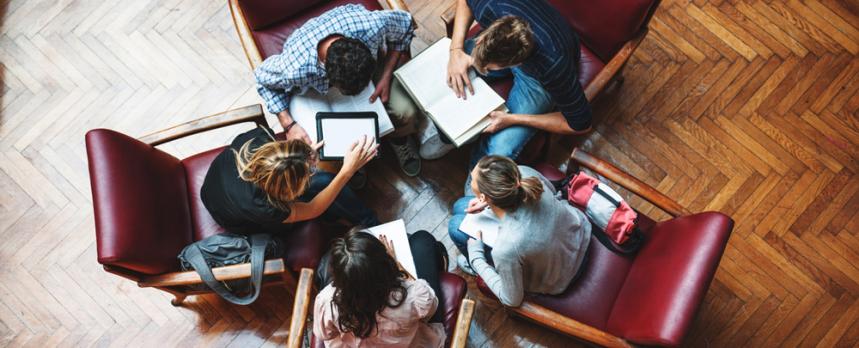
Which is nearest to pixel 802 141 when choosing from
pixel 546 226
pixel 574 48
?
pixel 574 48

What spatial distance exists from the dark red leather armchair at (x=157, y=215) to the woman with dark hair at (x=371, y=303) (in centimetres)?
36

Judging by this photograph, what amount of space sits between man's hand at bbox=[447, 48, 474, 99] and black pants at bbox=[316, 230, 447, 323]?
2.07ft

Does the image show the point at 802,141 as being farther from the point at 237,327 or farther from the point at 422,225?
the point at 237,327

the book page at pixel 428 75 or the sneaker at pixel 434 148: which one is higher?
the book page at pixel 428 75

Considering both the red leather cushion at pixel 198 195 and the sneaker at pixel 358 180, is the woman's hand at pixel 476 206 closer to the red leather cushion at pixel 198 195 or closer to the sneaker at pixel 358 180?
the sneaker at pixel 358 180

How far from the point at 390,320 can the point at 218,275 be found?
73 centimetres

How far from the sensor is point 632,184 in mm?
2174

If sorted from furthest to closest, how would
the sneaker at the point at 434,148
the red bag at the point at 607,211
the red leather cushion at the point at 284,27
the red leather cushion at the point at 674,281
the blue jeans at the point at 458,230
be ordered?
the sneaker at the point at 434,148
the red leather cushion at the point at 284,27
the blue jeans at the point at 458,230
the red bag at the point at 607,211
the red leather cushion at the point at 674,281

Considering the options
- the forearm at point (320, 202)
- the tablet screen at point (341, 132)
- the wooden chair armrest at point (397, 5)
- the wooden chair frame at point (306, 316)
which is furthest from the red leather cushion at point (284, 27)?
the wooden chair frame at point (306, 316)

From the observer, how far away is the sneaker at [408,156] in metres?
2.80

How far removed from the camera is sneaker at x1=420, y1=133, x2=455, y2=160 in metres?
2.77

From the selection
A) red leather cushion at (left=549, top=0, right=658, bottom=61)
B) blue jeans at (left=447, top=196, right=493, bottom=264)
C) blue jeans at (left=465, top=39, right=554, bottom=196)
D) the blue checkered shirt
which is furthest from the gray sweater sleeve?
red leather cushion at (left=549, top=0, right=658, bottom=61)

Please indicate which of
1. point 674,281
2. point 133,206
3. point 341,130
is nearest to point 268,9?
point 341,130

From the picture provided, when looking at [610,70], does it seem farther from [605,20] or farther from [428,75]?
[428,75]
